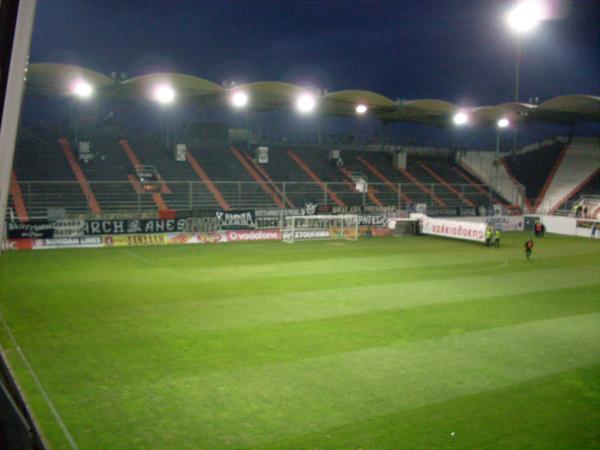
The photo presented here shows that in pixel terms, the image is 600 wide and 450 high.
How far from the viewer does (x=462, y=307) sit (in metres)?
14.8

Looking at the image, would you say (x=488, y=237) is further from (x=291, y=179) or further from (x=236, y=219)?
(x=291, y=179)

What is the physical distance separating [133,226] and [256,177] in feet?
41.9

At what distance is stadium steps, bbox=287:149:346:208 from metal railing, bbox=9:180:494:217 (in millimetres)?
81

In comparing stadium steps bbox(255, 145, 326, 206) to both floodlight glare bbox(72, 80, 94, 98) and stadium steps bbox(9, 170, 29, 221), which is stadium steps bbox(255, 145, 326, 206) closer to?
floodlight glare bbox(72, 80, 94, 98)

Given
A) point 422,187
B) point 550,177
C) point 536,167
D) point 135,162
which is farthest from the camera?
point 536,167

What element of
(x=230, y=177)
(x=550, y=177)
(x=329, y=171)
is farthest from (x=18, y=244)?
(x=550, y=177)

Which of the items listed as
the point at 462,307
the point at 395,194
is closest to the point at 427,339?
the point at 462,307

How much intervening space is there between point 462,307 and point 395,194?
26168 millimetres

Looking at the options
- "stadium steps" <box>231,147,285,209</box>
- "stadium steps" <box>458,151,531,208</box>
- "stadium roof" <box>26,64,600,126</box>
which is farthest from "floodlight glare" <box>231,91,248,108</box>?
"stadium steps" <box>458,151,531,208</box>

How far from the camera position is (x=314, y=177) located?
40469mm

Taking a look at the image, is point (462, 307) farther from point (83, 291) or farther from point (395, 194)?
point (395, 194)

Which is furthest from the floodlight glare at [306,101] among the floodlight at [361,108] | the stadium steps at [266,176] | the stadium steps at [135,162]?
the stadium steps at [135,162]

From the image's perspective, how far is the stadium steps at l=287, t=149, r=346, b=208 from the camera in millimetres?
38000

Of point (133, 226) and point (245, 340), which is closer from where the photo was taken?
point (245, 340)
